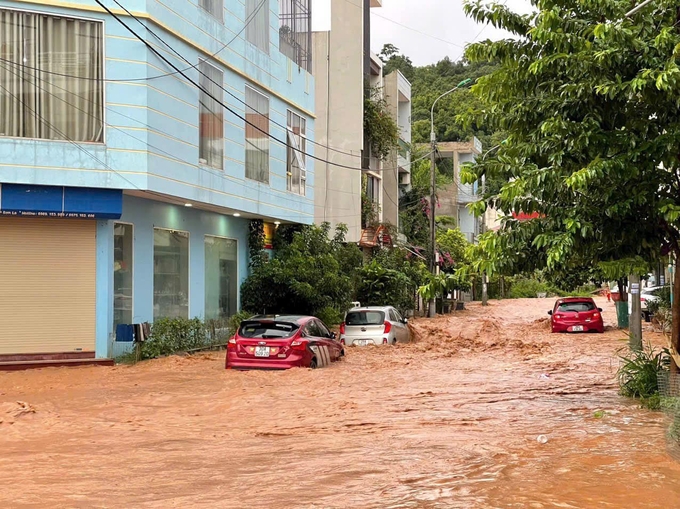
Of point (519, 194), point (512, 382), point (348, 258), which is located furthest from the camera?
point (348, 258)

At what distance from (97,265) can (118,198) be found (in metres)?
1.68

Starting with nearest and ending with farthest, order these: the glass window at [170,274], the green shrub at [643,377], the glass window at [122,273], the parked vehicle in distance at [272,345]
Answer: the green shrub at [643,377], the parked vehicle in distance at [272,345], the glass window at [122,273], the glass window at [170,274]

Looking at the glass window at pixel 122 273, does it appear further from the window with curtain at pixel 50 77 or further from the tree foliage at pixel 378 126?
the tree foliage at pixel 378 126

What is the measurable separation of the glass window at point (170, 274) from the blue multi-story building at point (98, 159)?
0.18 feet

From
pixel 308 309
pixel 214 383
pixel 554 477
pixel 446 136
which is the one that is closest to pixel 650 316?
pixel 308 309

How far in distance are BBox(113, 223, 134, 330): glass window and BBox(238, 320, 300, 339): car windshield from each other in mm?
4158

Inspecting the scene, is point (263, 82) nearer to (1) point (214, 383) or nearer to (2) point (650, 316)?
(1) point (214, 383)

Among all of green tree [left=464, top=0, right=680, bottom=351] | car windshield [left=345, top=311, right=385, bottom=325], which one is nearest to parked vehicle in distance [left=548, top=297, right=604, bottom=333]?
car windshield [left=345, top=311, right=385, bottom=325]

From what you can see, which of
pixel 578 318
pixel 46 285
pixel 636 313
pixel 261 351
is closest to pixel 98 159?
pixel 46 285

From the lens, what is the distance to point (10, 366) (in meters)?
18.3

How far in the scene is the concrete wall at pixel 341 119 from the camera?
3775cm

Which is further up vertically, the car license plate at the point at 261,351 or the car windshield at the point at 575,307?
the car windshield at the point at 575,307

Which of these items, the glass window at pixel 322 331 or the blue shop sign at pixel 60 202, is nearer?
the blue shop sign at pixel 60 202

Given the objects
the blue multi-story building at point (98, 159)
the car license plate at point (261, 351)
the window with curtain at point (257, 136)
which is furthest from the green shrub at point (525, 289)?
the car license plate at point (261, 351)
